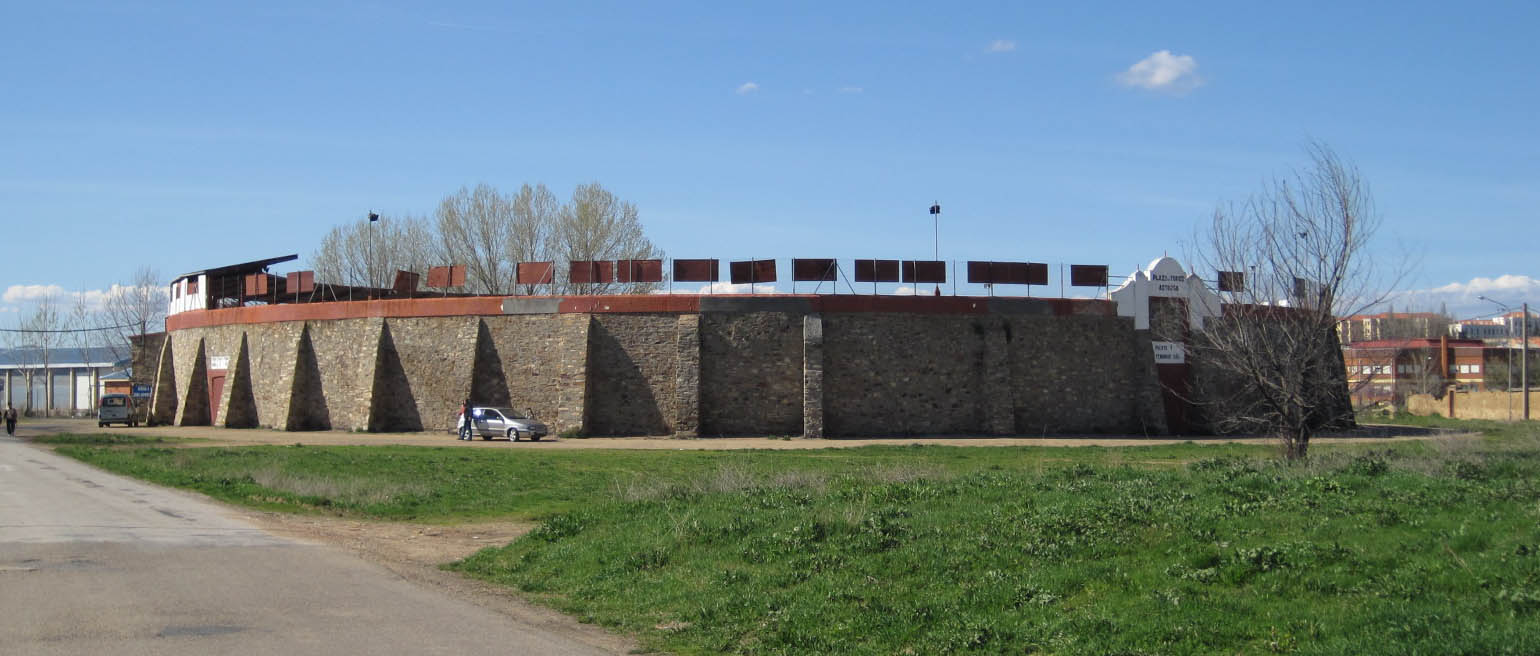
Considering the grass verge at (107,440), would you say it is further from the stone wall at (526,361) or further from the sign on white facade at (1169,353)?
the sign on white facade at (1169,353)

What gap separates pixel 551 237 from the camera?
62.6m

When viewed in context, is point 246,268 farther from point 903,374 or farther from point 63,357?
point 63,357

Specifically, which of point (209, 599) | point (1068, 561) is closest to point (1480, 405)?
point (1068, 561)

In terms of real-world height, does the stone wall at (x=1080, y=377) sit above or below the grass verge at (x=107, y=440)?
above

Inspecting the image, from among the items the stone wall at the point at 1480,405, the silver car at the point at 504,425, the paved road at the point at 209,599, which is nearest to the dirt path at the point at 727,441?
the silver car at the point at 504,425

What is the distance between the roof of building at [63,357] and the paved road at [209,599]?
82.0 metres

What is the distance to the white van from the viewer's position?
5434 centimetres

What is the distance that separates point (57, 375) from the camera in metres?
115

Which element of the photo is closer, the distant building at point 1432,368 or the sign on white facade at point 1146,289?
the sign on white facade at point 1146,289

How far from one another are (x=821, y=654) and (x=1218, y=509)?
14.8ft

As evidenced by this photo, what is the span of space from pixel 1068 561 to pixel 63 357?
139417 mm

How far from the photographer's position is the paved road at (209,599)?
8242mm

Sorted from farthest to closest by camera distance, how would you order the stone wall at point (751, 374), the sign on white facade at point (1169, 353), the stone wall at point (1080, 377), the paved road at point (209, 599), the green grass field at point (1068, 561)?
the sign on white facade at point (1169, 353) → the stone wall at point (1080, 377) → the stone wall at point (751, 374) → the paved road at point (209, 599) → the green grass field at point (1068, 561)

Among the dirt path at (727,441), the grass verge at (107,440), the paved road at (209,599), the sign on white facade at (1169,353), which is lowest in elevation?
the dirt path at (727,441)
